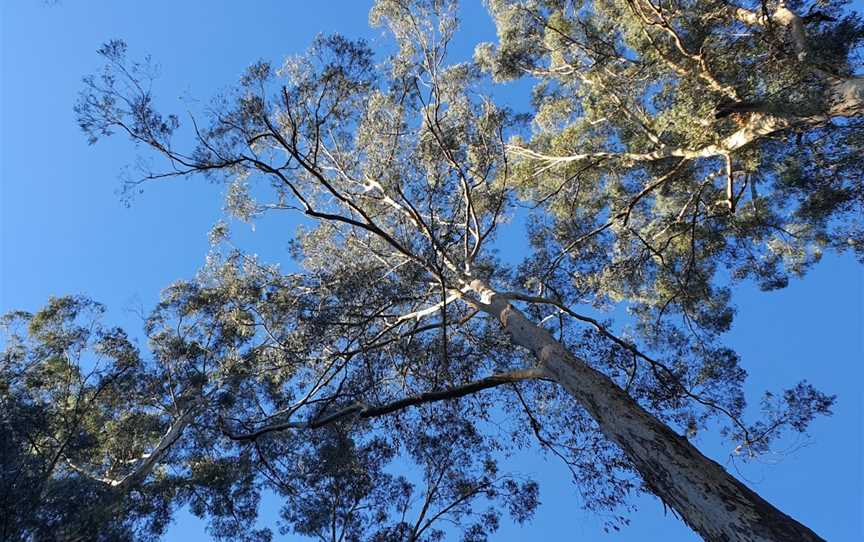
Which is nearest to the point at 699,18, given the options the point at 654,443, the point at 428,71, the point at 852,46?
the point at 852,46

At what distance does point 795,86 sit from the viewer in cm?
562

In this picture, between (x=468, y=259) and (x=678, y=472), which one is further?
(x=468, y=259)

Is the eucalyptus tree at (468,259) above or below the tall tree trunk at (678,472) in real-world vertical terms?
above

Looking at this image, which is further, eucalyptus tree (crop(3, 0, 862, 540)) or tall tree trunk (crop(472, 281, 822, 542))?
eucalyptus tree (crop(3, 0, 862, 540))

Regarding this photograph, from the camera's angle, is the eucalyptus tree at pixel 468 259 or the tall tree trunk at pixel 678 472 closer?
the tall tree trunk at pixel 678 472

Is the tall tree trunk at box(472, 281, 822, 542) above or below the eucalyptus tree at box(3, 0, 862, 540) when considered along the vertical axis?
below

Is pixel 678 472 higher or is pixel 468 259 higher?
pixel 468 259

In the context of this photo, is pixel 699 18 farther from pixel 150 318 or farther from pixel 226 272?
pixel 150 318

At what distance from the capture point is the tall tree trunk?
2521mm

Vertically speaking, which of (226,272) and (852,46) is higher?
(226,272)

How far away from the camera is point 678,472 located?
9.78 ft

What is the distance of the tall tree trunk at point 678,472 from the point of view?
2521 millimetres

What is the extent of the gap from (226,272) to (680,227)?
8.34 metres

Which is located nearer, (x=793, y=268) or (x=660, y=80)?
(x=660, y=80)
